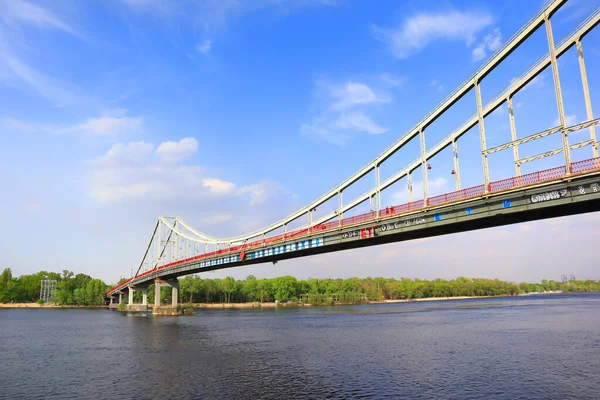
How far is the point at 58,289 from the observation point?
606 ft

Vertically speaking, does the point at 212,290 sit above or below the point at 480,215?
below

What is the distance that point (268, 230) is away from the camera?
66.2 m

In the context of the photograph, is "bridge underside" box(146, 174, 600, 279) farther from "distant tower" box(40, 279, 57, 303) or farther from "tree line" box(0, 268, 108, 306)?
"distant tower" box(40, 279, 57, 303)

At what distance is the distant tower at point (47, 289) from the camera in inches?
7072

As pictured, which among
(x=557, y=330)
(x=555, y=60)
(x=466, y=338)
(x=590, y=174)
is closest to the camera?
(x=590, y=174)

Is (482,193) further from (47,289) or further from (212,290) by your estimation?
(47,289)

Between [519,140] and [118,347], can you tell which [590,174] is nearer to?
[519,140]

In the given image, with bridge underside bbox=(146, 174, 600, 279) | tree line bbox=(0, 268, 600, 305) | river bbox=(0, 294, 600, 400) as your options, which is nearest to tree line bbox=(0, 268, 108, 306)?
tree line bbox=(0, 268, 600, 305)

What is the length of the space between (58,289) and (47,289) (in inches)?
180

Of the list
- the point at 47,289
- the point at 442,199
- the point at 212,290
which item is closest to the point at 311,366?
the point at 442,199

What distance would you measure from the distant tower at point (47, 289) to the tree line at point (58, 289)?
7.45ft

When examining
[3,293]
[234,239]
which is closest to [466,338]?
[234,239]

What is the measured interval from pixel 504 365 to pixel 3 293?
627 ft

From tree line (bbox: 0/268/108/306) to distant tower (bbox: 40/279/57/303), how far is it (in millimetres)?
2270
